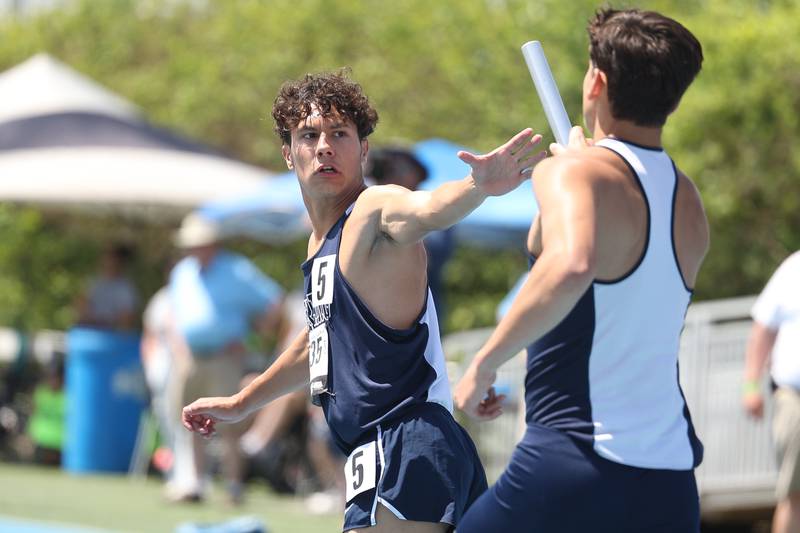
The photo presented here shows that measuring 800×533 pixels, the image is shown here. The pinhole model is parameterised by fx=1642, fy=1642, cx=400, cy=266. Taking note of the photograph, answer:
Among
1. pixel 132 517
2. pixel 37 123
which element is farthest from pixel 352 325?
pixel 37 123

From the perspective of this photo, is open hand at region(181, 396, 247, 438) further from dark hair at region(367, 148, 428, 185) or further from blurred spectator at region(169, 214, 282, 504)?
blurred spectator at region(169, 214, 282, 504)

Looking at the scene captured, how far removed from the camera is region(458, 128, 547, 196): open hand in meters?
3.74

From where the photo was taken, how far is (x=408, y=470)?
13.6 feet

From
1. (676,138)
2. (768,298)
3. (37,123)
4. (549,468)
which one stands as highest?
(37,123)

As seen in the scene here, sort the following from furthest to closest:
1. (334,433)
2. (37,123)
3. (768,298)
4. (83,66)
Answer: (83,66)
(37,123)
(768,298)
(334,433)

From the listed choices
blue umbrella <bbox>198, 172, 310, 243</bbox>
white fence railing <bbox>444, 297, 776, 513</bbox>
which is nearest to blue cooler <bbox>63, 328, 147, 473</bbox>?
blue umbrella <bbox>198, 172, 310, 243</bbox>

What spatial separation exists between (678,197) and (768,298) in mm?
3400

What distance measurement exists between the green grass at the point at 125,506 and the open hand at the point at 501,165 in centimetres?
666

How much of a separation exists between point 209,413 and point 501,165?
1.41 metres

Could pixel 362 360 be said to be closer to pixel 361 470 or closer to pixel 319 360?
pixel 319 360

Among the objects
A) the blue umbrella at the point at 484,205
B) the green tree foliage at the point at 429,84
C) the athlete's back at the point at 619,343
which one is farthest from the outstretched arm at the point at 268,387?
the green tree foliage at the point at 429,84

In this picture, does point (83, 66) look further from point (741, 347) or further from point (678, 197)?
point (678, 197)

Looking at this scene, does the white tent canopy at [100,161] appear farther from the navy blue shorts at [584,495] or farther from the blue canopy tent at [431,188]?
the navy blue shorts at [584,495]

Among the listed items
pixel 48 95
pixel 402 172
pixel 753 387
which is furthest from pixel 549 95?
pixel 48 95
